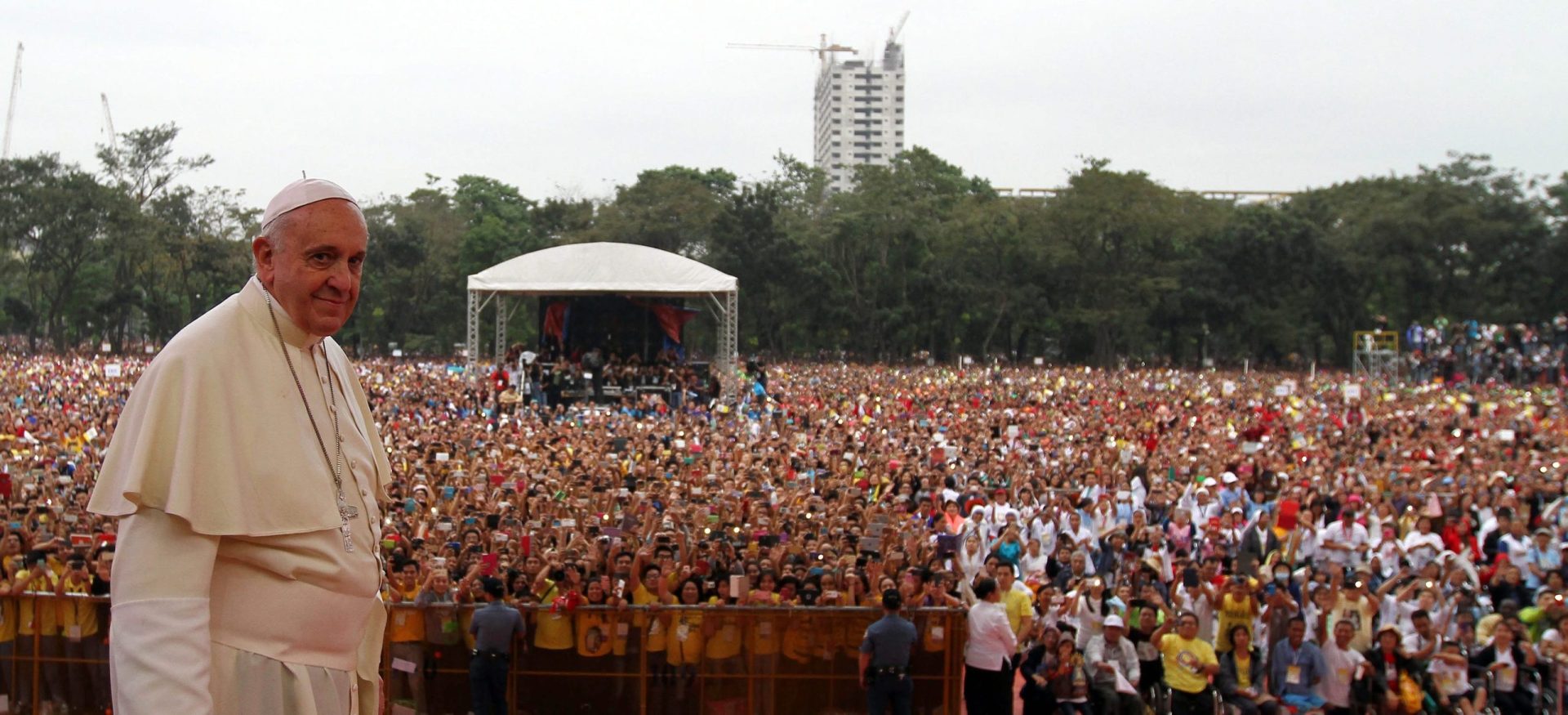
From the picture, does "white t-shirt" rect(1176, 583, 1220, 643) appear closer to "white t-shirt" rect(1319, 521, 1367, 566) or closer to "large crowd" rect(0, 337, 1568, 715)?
"large crowd" rect(0, 337, 1568, 715)

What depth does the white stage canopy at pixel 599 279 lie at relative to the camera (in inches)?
1046

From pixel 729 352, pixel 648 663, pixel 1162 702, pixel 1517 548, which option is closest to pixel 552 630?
pixel 648 663

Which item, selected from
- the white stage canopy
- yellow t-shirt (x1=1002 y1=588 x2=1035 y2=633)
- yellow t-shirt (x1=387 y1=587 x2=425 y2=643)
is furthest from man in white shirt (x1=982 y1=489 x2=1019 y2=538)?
the white stage canopy

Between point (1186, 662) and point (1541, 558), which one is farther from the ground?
point (1541, 558)

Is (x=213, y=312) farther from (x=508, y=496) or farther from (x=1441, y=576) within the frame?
(x=508, y=496)

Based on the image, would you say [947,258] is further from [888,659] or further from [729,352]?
[888,659]

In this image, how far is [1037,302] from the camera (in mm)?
46688

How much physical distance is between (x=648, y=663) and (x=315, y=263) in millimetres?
5738

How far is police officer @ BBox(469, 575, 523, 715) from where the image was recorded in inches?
279

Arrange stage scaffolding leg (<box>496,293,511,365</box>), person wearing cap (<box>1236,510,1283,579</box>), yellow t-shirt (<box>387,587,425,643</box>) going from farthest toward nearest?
1. stage scaffolding leg (<box>496,293,511,365</box>)
2. person wearing cap (<box>1236,510,1283,579</box>)
3. yellow t-shirt (<box>387,587,425,643</box>)

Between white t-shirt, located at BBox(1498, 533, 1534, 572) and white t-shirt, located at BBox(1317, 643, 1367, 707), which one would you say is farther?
white t-shirt, located at BBox(1498, 533, 1534, 572)

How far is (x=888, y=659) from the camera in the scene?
276 inches

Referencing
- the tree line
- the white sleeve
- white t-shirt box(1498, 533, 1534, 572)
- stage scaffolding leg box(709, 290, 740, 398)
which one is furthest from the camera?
the tree line

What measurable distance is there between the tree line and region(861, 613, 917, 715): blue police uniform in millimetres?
39108
